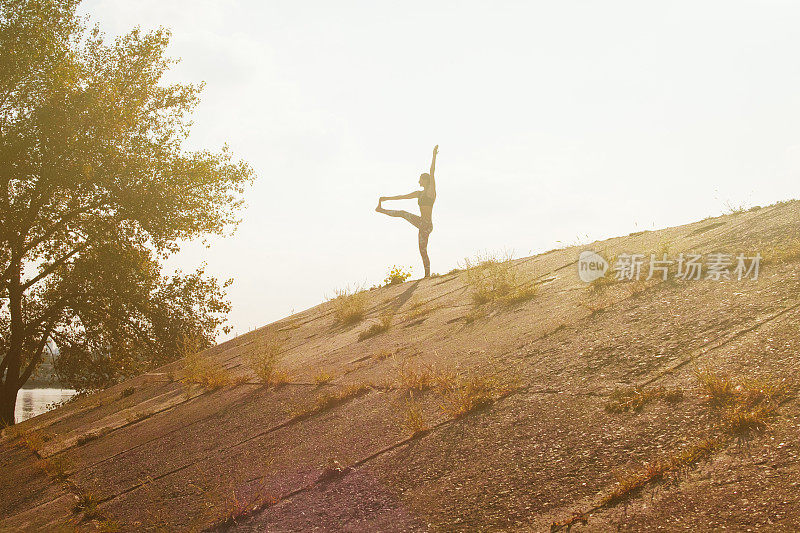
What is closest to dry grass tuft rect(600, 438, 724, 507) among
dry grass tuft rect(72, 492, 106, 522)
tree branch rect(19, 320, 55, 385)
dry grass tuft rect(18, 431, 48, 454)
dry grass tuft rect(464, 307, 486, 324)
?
dry grass tuft rect(72, 492, 106, 522)

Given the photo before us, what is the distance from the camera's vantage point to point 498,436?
2.84m

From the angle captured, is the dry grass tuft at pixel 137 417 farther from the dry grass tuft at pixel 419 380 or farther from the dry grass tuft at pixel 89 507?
the dry grass tuft at pixel 419 380

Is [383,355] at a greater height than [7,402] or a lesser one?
lesser

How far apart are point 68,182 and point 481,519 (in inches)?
449

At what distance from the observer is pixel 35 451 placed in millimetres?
5586

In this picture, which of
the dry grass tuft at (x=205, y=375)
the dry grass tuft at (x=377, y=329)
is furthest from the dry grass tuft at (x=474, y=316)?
the dry grass tuft at (x=205, y=375)

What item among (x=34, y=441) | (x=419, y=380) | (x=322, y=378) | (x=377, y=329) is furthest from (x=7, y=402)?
(x=419, y=380)

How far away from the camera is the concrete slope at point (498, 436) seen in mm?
2137

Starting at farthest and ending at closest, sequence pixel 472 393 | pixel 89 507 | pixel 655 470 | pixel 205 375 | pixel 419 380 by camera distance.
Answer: pixel 205 375, pixel 419 380, pixel 472 393, pixel 89 507, pixel 655 470

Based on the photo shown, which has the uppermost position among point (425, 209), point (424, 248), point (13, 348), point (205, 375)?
point (425, 209)

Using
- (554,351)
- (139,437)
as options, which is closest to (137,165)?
(139,437)

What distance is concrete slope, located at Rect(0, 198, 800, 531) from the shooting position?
7.01 feet

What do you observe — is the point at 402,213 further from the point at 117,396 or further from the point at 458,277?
the point at 117,396

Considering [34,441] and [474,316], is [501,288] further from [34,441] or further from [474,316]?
[34,441]
